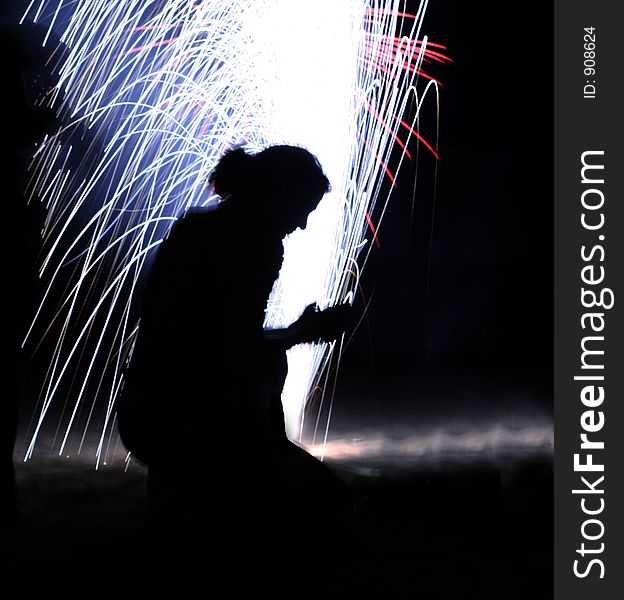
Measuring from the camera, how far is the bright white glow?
3.25 meters

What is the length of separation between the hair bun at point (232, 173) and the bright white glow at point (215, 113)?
1384 millimetres

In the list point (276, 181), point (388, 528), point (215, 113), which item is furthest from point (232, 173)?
point (215, 113)

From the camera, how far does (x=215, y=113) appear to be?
3.39 m

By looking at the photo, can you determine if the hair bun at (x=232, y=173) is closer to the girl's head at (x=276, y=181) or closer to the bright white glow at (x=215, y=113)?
the girl's head at (x=276, y=181)

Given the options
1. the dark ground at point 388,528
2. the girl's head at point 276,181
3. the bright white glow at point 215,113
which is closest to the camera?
the girl's head at point 276,181

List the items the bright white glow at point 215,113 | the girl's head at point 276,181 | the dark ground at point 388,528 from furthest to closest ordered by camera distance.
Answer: the bright white glow at point 215,113
the dark ground at point 388,528
the girl's head at point 276,181

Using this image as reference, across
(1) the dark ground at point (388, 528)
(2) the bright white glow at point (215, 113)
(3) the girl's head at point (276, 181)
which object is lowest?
(1) the dark ground at point (388, 528)

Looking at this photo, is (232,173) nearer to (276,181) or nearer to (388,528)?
(276,181)

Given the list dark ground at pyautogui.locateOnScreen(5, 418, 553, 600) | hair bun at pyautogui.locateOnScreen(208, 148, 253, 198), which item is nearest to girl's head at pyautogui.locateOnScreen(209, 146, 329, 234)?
hair bun at pyautogui.locateOnScreen(208, 148, 253, 198)

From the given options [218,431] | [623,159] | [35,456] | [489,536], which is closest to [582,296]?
[623,159]

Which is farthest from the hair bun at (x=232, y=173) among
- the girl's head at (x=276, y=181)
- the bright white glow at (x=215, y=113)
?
the bright white glow at (x=215, y=113)

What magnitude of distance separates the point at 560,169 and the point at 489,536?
1633mm

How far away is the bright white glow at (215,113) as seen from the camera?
325 cm

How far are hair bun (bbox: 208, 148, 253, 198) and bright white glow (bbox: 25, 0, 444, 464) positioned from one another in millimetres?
1384
